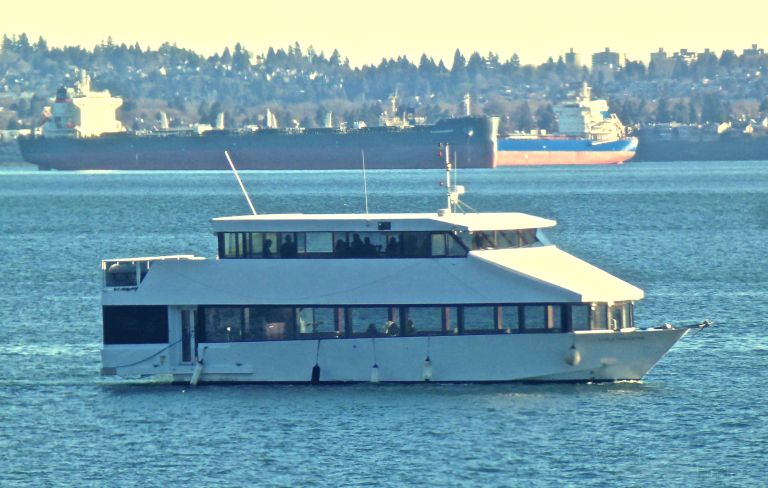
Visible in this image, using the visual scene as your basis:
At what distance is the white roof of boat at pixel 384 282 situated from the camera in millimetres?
32375

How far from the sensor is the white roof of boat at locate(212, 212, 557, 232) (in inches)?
1308

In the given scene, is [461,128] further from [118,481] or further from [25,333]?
[118,481]

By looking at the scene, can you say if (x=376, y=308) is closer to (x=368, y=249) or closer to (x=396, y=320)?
(x=396, y=320)

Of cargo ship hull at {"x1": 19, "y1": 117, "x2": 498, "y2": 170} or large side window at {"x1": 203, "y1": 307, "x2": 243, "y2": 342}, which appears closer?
large side window at {"x1": 203, "y1": 307, "x2": 243, "y2": 342}

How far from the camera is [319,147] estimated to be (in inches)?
7505

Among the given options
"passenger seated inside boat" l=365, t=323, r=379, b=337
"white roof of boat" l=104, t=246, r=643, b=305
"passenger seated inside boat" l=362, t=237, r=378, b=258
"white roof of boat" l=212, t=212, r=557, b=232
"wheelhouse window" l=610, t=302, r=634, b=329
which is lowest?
"passenger seated inside boat" l=365, t=323, r=379, b=337

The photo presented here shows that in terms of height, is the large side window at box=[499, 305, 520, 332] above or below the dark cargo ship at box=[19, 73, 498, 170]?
below

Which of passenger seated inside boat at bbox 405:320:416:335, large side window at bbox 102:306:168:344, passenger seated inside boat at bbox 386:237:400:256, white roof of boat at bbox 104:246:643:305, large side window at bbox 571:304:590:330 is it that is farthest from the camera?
large side window at bbox 102:306:168:344

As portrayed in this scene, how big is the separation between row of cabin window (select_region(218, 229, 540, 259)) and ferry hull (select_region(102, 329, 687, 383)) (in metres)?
1.81

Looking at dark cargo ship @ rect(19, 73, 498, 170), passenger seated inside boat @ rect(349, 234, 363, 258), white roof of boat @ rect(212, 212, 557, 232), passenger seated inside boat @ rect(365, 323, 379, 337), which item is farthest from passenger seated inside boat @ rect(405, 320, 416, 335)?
dark cargo ship @ rect(19, 73, 498, 170)

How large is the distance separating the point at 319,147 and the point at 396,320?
158434mm

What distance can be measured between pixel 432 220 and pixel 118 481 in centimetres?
908

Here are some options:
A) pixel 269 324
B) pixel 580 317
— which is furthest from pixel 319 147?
pixel 580 317

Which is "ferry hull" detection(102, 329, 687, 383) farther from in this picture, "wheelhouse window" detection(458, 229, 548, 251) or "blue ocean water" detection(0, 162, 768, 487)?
"wheelhouse window" detection(458, 229, 548, 251)
